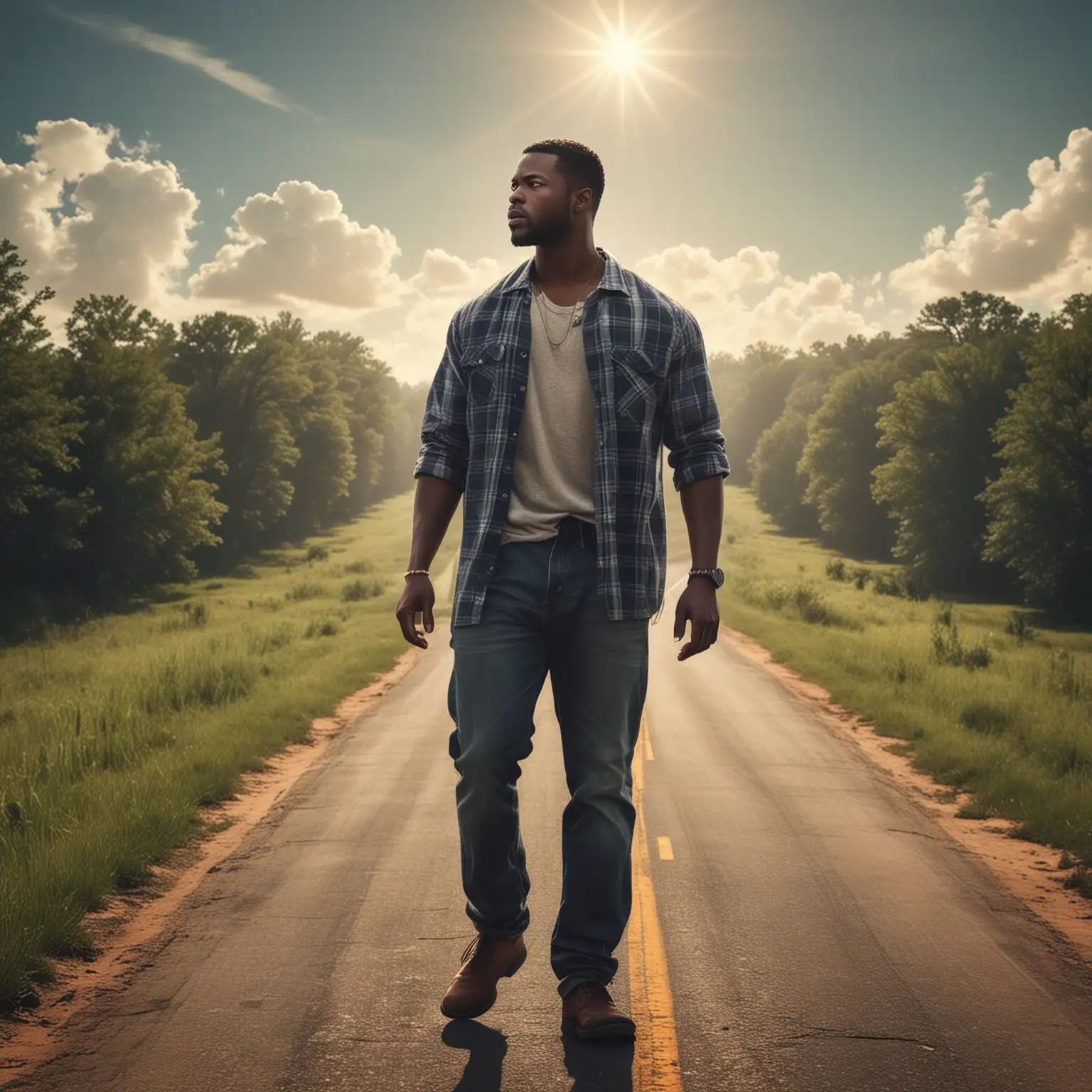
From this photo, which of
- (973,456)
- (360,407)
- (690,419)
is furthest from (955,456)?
(360,407)

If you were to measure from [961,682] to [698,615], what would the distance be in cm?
1433

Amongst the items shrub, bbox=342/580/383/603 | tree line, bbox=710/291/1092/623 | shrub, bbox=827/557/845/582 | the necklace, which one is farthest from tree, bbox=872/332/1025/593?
the necklace

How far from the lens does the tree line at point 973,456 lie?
134 feet

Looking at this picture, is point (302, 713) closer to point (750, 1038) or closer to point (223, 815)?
point (223, 815)

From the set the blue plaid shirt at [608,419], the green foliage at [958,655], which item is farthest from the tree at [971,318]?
the blue plaid shirt at [608,419]

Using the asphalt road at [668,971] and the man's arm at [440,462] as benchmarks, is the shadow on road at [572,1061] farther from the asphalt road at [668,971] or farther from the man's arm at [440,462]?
the man's arm at [440,462]

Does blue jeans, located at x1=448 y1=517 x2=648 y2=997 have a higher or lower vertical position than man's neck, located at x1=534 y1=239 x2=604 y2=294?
lower

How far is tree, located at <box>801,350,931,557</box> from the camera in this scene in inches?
2638

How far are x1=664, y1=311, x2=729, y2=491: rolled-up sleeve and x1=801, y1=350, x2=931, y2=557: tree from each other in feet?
216

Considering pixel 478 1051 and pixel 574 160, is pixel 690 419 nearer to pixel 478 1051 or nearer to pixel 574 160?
pixel 574 160

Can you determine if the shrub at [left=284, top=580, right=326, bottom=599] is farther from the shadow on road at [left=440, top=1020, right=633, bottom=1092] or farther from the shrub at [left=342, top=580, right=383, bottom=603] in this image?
the shadow on road at [left=440, top=1020, right=633, bottom=1092]

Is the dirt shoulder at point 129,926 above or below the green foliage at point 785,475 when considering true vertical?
below

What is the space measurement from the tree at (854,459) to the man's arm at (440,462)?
2604 inches

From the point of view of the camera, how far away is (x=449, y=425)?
10.9 feet
